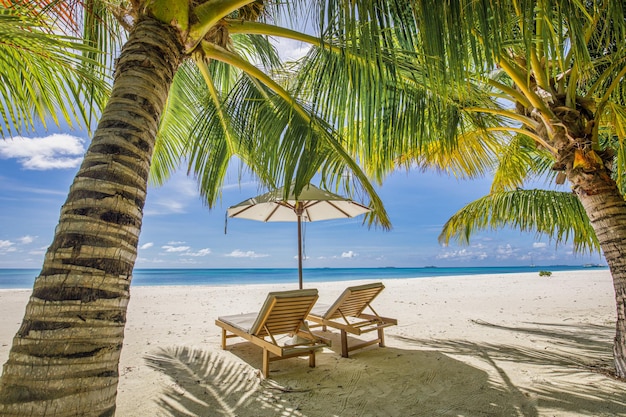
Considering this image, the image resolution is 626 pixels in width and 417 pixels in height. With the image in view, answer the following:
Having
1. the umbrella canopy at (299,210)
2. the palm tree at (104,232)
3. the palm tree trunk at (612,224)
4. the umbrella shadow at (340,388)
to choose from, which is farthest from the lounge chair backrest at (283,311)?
the palm tree trunk at (612,224)

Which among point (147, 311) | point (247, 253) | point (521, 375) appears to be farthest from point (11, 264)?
point (521, 375)

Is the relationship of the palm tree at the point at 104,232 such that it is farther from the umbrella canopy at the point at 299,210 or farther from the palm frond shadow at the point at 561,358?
the palm frond shadow at the point at 561,358

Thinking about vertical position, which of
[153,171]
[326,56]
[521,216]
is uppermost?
[326,56]

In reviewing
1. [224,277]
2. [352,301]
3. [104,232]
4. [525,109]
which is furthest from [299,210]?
[224,277]

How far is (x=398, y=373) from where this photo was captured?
363 centimetres

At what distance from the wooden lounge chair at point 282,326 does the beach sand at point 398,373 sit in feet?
0.81

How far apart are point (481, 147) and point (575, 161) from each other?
250cm

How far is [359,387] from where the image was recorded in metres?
3.31

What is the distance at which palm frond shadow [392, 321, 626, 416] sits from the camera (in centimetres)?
287

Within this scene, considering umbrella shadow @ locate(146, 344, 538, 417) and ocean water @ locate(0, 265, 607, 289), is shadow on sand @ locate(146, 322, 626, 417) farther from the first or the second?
ocean water @ locate(0, 265, 607, 289)

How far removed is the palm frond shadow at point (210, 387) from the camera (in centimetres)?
285

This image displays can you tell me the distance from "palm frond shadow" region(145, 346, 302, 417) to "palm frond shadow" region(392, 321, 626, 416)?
7.36ft

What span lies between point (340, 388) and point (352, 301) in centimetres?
140

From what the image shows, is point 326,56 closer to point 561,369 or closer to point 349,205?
point 349,205
